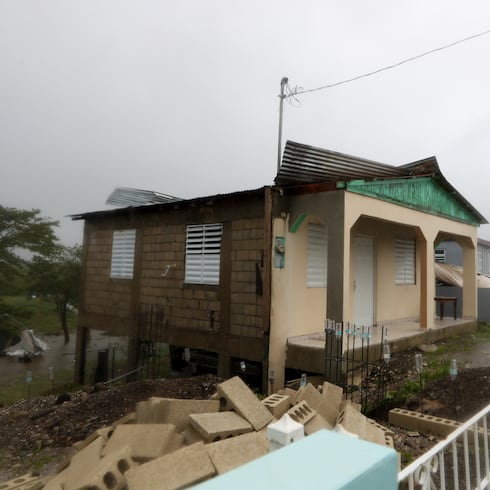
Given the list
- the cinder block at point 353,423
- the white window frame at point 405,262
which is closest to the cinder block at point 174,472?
the cinder block at point 353,423

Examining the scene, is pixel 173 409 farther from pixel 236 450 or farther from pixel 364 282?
pixel 364 282

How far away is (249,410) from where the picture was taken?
4.19 metres

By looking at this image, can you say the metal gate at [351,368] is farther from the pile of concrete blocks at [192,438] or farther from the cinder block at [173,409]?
the cinder block at [173,409]

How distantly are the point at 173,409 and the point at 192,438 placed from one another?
1.86 ft

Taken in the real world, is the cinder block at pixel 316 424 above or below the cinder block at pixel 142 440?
above

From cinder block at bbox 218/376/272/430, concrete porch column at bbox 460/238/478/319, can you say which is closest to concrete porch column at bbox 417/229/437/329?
concrete porch column at bbox 460/238/478/319

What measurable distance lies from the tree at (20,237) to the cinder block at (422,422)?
2297 cm

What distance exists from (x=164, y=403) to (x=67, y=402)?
4228 mm

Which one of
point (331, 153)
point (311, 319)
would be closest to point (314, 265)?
point (311, 319)

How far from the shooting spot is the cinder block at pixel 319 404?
4547 mm

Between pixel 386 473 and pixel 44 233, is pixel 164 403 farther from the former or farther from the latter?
pixel 44 233

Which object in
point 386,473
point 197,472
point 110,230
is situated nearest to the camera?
point 386,473

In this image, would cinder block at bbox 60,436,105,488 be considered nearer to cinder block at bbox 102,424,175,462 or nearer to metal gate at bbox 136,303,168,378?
cinder block at bbox 102,424,175,462

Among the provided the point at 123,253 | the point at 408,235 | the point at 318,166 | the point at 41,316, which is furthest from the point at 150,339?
the point at 41,316
